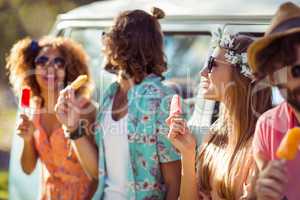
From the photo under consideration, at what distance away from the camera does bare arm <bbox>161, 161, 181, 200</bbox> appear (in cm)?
448

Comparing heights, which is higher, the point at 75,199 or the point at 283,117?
the point at 283,117

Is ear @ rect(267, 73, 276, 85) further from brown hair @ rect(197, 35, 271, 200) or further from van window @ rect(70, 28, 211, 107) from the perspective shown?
van window @ rect(70, 28, 211, 107)

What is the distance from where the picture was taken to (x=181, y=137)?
13.6 ft

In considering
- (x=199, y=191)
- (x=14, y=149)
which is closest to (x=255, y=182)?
(x=199, y=191)

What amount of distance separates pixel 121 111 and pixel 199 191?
63 cm

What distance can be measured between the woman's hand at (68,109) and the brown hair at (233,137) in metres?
0.78

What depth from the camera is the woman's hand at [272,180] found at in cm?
302

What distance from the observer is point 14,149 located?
19.7ft

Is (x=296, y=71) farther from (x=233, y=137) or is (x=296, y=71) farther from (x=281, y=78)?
(x=233, y=137)

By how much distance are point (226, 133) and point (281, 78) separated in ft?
3.09

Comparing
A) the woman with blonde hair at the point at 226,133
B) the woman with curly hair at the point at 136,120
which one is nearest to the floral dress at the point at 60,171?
the woman with curly hair at the point at 136,120

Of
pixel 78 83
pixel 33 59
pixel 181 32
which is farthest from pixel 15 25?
pixel 78 83

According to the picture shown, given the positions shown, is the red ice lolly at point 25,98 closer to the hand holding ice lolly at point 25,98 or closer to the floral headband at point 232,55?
the hand holding ice lolly at point 25,98

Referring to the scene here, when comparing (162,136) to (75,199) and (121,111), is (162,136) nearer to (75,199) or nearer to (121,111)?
(121,111)
